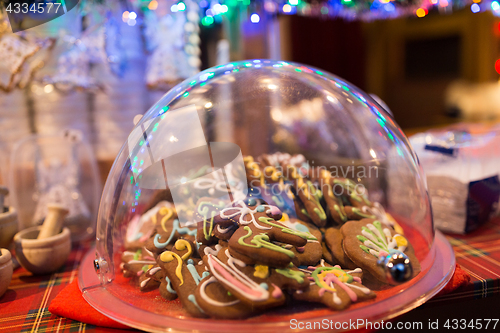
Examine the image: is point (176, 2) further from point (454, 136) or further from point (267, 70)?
point (454, 136)

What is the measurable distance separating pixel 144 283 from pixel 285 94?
0.59 meters

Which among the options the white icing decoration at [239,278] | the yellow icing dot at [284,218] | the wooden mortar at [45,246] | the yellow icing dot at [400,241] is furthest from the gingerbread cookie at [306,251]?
the wooden mortar at [45,246]

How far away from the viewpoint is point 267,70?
99cm

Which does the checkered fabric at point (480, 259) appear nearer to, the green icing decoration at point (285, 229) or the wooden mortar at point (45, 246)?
the green icing decoration at point (285, 229)

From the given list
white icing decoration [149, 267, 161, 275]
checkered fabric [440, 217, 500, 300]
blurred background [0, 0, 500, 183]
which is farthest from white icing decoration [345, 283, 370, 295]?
blurred background [0, 0, 500, 183]

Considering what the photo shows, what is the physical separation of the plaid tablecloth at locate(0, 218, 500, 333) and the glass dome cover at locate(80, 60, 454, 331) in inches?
2.4

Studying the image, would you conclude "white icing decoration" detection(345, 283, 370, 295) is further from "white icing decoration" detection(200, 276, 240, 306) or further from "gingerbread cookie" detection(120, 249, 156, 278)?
"gingerbread cookie" detection(120, 249, 156, 278)

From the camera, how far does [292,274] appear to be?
0.70 meters

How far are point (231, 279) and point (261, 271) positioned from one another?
6 cm

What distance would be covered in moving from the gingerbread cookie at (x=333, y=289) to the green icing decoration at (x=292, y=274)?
0.09 feet

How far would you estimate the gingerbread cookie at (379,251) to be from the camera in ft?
2.39

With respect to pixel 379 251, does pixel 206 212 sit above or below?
above

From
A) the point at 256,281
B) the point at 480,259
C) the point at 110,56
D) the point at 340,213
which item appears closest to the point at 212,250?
the point at 256,281

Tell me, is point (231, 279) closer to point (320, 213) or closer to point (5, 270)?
point (320, 213)
